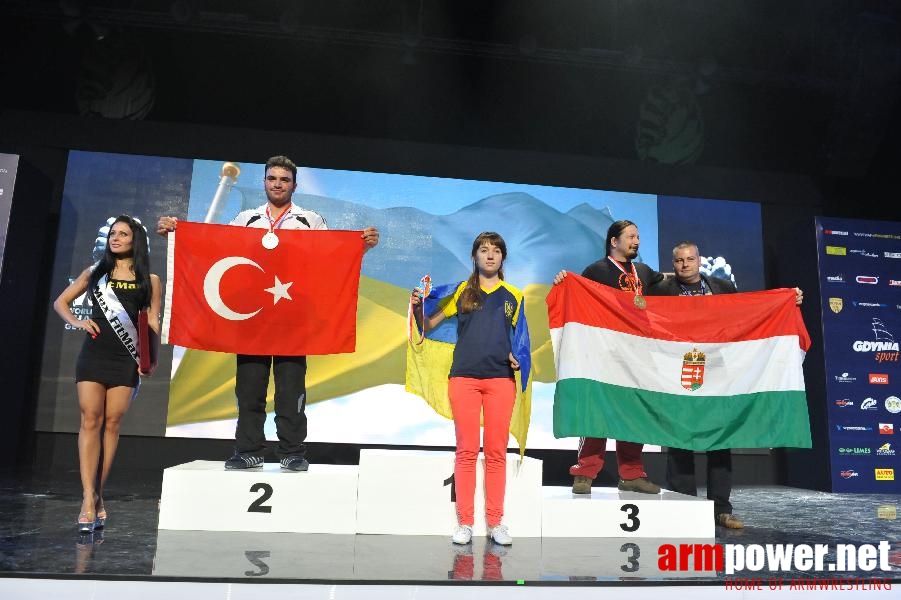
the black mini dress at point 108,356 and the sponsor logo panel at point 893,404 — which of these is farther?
the sponsor logo panel at point 893,404

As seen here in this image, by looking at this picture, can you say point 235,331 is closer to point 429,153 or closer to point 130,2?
point 429,153

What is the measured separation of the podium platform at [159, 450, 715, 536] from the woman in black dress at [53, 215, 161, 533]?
313 millimetres

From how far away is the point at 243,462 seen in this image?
11.3 ft

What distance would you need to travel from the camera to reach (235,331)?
142 inches

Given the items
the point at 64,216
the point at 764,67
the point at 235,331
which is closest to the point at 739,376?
the point at 235,331

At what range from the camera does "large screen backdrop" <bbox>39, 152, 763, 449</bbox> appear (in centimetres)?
609

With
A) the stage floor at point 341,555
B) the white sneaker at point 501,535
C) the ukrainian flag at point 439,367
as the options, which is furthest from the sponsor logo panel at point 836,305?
the white sneaker at point 501,535

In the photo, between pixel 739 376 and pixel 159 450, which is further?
pixel 159 450

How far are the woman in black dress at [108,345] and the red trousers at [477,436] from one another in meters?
1.52

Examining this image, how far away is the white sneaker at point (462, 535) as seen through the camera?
3143mm

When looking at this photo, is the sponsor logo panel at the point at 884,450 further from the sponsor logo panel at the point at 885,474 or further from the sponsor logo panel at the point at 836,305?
the sponsor logo panel at the point at 836,305

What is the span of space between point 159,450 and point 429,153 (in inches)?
144

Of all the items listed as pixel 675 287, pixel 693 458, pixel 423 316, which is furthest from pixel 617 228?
pixel 693 458

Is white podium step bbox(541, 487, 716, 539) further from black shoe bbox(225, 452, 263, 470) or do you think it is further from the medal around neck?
the medal around neck
